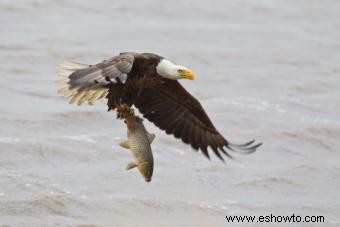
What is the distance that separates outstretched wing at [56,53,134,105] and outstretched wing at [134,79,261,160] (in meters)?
0.49

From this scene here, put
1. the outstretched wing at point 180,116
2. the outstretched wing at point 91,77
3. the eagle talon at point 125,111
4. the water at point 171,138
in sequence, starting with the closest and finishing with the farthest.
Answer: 1. the outstretched wing at point 91,77
2. the eagle talon at point 125,111
3. the outstretched wing at point 180,116
4. the water at point 171,138

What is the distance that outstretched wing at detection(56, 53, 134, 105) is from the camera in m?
6.82

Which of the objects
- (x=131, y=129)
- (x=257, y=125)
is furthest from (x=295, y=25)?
(x=131, y=129)

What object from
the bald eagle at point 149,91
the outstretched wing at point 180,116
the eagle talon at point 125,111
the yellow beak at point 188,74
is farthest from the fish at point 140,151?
the outstretched wing at point 180,116

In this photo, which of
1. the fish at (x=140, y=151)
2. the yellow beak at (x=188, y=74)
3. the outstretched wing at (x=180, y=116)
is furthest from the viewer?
the outstretched wing at (x=180, y=116)

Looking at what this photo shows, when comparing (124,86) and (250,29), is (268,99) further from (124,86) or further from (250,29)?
(124,86)

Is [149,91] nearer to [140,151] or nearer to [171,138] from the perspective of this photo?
[140,151]

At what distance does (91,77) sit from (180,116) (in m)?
1.58

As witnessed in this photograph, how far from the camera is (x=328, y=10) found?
616 inches

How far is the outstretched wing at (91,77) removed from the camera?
6816mm

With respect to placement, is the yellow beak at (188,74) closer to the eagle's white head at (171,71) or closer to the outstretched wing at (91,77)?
the eagle's white head at (171,71)

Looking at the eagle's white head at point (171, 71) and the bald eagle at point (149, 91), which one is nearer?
the bald eagle at point (149, 91)

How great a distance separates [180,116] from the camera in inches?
328

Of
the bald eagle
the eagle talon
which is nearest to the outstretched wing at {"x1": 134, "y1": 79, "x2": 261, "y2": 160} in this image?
the bald eagle
